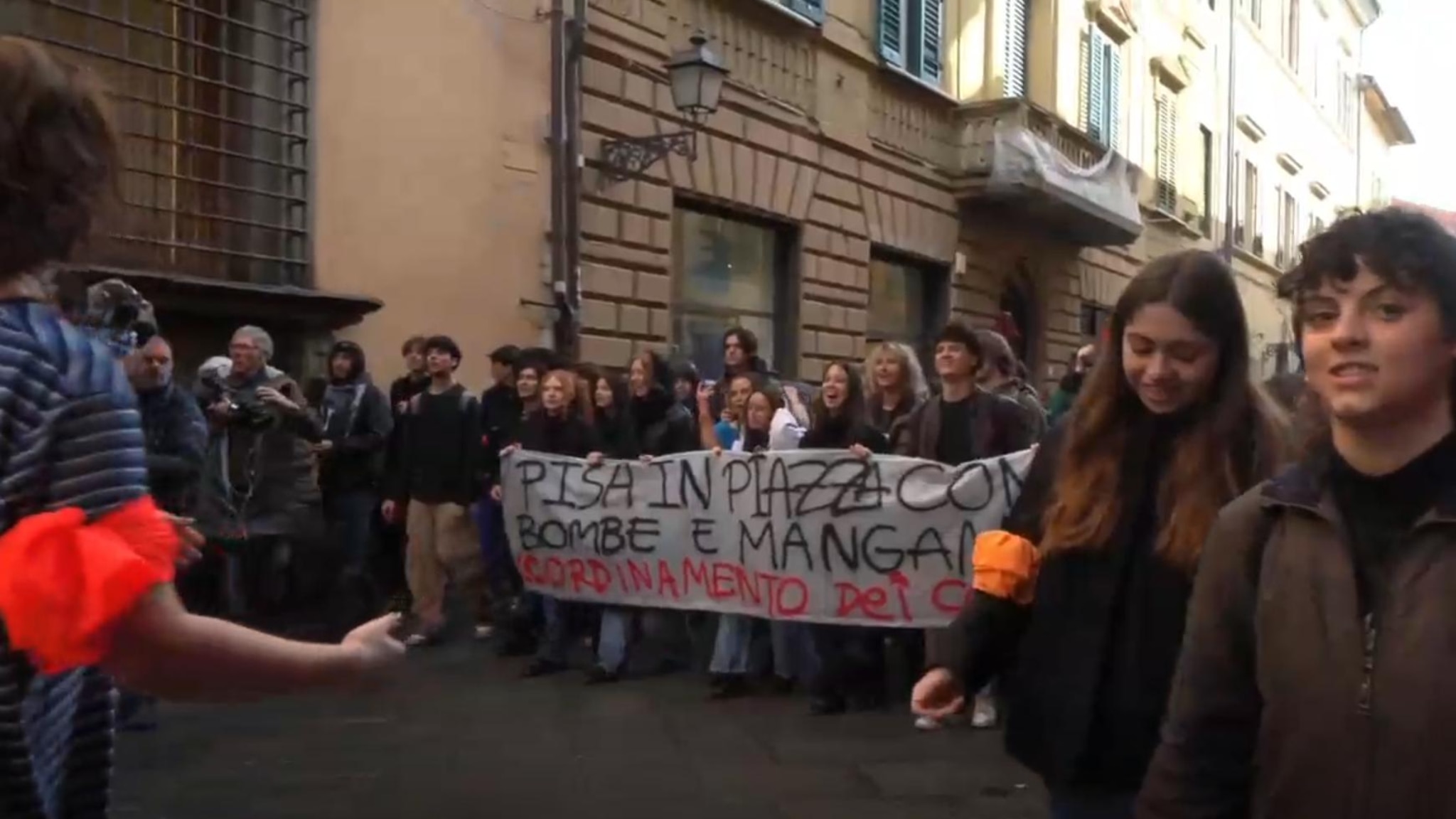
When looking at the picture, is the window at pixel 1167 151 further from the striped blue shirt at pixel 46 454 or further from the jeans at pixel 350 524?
the striped blue shirt at pixel 46 454

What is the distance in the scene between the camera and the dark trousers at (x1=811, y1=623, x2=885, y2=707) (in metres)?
7.55

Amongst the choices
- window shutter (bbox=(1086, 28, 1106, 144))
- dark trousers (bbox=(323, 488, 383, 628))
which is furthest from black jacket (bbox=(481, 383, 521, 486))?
window shutter (bbox=(1086, 28, 1106, 144))

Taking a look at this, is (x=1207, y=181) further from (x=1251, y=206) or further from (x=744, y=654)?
(x=744, y=654)

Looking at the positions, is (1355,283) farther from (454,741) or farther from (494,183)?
(494,183)

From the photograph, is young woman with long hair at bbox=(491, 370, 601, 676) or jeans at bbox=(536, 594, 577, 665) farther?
young woman with long hair at bbox=(491, 370, 601, 676)

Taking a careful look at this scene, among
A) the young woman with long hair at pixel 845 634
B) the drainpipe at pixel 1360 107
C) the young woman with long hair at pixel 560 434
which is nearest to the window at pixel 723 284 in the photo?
the young woman with long hair at pixel 560 434

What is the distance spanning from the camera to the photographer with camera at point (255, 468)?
8266 millimetres

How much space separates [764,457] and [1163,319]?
527cm

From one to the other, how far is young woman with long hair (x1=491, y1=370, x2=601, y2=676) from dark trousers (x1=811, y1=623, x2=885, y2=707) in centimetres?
158

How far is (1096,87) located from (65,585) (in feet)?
75.8

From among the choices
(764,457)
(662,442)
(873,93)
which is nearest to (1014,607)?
(764,457)

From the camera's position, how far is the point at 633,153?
12.6 metres

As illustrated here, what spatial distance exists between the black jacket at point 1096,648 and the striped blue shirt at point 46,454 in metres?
1.55

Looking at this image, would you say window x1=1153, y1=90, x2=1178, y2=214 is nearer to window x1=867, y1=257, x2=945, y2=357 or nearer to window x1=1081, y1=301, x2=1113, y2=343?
window x1=1081, y1=301, x2=1113, y2=343
